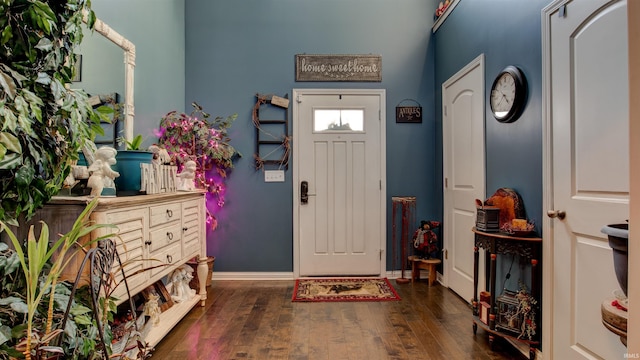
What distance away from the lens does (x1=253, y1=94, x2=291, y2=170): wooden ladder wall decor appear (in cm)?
367

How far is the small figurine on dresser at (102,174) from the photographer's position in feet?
5.45

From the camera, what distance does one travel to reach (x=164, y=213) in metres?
2.22

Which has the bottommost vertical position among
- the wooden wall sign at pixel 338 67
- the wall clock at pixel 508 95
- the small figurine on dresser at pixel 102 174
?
the small figurine on dresser at pixel 102 174

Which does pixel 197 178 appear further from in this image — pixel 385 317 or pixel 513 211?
pixel 513 211

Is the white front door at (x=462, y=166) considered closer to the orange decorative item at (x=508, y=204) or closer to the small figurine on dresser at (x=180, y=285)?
the orange decorative item at (x=508, y=204)

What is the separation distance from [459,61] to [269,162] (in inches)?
85.3

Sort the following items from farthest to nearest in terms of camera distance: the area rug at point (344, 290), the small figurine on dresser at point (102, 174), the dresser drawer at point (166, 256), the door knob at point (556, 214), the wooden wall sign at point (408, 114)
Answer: the wooden wall sign at point (408, 114) → the area rug at point (344, 290) → the dresser drawer at point (166, 256) → the door knob at point (556, 214) → the small figurine on dresser at point (102, 174)

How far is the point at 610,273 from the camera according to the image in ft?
5.07

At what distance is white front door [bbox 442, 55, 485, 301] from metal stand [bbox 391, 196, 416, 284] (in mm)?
374

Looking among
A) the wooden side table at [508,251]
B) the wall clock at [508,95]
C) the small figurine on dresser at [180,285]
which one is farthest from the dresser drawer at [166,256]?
the wall clock at [508,95]

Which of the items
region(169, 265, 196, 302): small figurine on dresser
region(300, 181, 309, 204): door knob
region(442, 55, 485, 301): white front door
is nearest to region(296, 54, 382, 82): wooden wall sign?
region(442, 55, 485, 301): white front door

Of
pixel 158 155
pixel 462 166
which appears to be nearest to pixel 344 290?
pixel 462 166

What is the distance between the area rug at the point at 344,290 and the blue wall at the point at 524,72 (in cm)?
111

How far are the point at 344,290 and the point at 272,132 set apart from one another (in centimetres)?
184
